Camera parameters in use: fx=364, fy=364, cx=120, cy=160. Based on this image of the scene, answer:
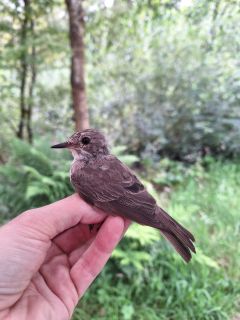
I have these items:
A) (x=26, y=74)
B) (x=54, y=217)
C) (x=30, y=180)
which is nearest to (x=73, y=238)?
(x=54, y=217)

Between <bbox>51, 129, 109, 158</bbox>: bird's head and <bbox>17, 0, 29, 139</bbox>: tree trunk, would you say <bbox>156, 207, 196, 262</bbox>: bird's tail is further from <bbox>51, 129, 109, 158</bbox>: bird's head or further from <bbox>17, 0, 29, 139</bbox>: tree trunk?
<bbox>17, 0, 29, 139</bbox>: tree trunk

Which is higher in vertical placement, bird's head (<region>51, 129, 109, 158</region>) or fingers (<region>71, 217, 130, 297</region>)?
bird's head (<region>51, 129, 109, 158</region>)

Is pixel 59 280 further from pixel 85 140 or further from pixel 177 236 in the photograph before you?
pixel 85 140

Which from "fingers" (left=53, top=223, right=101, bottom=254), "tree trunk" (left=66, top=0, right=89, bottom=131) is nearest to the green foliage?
"tree trunk" (left=66, top=0, right=89, bottom=131)

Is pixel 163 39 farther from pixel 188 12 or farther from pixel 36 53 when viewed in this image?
pixel 188 12

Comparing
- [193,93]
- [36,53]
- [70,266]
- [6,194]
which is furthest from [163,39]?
[70,266]

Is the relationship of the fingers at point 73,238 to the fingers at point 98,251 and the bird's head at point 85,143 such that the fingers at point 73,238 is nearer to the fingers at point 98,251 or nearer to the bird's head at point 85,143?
the fingers at point 98,251

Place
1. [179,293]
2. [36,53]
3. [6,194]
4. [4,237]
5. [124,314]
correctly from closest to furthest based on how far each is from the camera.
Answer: [4,237], [124,314], [179,293], [6,194], [36,53]

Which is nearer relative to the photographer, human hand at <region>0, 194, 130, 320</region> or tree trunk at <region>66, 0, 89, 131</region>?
human hand at <region>0, 194, 130, 320</region>
